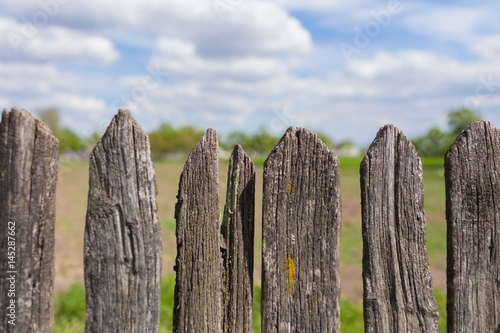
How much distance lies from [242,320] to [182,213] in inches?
25.6

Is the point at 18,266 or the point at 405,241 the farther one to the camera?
the point at 405,241

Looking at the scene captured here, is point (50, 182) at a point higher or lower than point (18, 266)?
higher

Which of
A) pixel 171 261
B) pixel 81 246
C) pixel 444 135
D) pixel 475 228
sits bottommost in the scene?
pixel 475 228

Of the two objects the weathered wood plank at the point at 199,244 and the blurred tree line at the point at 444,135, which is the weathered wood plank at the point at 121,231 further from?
the blurred tree line at the point at 444,135

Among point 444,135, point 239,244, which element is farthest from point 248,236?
point 444,135

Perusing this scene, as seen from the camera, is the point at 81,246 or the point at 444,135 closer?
the point at 81,246

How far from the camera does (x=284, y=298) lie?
81.3 inches

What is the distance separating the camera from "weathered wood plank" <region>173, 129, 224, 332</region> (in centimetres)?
205

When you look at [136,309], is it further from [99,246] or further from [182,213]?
[182,213]

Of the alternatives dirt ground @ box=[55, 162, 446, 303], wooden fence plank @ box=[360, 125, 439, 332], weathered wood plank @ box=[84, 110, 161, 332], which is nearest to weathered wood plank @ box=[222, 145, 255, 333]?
weathered wood plank @ box=[84, 110, 161, 332]

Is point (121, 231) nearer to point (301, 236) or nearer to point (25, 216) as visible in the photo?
point (25, 216)

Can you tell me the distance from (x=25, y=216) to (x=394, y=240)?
5.92 ft

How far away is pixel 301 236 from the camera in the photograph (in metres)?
2.06

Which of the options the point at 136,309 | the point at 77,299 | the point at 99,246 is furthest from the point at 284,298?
the point at 77,299
